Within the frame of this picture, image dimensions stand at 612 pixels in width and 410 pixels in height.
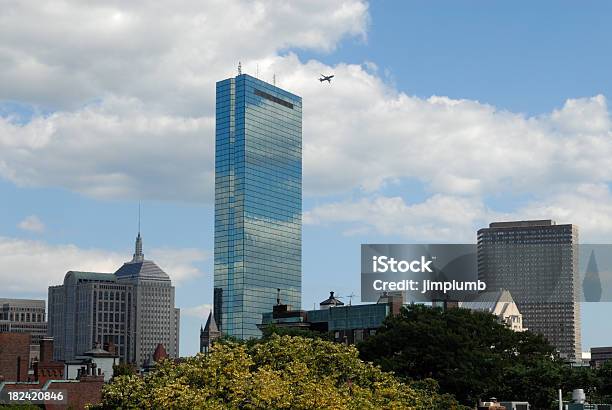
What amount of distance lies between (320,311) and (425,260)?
3019 centimetres

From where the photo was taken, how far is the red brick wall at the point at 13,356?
101 m

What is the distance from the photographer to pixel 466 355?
101062 mm

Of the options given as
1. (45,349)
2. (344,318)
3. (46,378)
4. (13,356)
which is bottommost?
(46,378)

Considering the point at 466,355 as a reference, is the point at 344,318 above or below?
above

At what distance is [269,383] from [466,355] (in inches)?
2047

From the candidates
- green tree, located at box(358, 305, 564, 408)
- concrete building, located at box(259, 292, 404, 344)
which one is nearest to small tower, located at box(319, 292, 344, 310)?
concrete building, located at box(259, 292, 404, 344)

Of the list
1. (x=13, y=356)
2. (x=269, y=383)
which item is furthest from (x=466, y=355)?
(x=269, y=383)

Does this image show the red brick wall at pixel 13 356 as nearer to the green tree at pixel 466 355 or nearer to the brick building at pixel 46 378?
the brick building at pixel 46 378

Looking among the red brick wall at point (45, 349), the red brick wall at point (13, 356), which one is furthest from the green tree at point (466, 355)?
the red brick wall at point (13, 356)

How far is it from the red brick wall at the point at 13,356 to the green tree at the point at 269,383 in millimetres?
43689

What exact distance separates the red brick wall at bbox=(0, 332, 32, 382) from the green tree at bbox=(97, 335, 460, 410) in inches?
1720

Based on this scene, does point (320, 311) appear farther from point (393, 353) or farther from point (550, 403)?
point (550, 403)

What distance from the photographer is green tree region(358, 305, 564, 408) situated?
289 feet

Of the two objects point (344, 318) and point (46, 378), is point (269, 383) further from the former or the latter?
point (344, 318)
